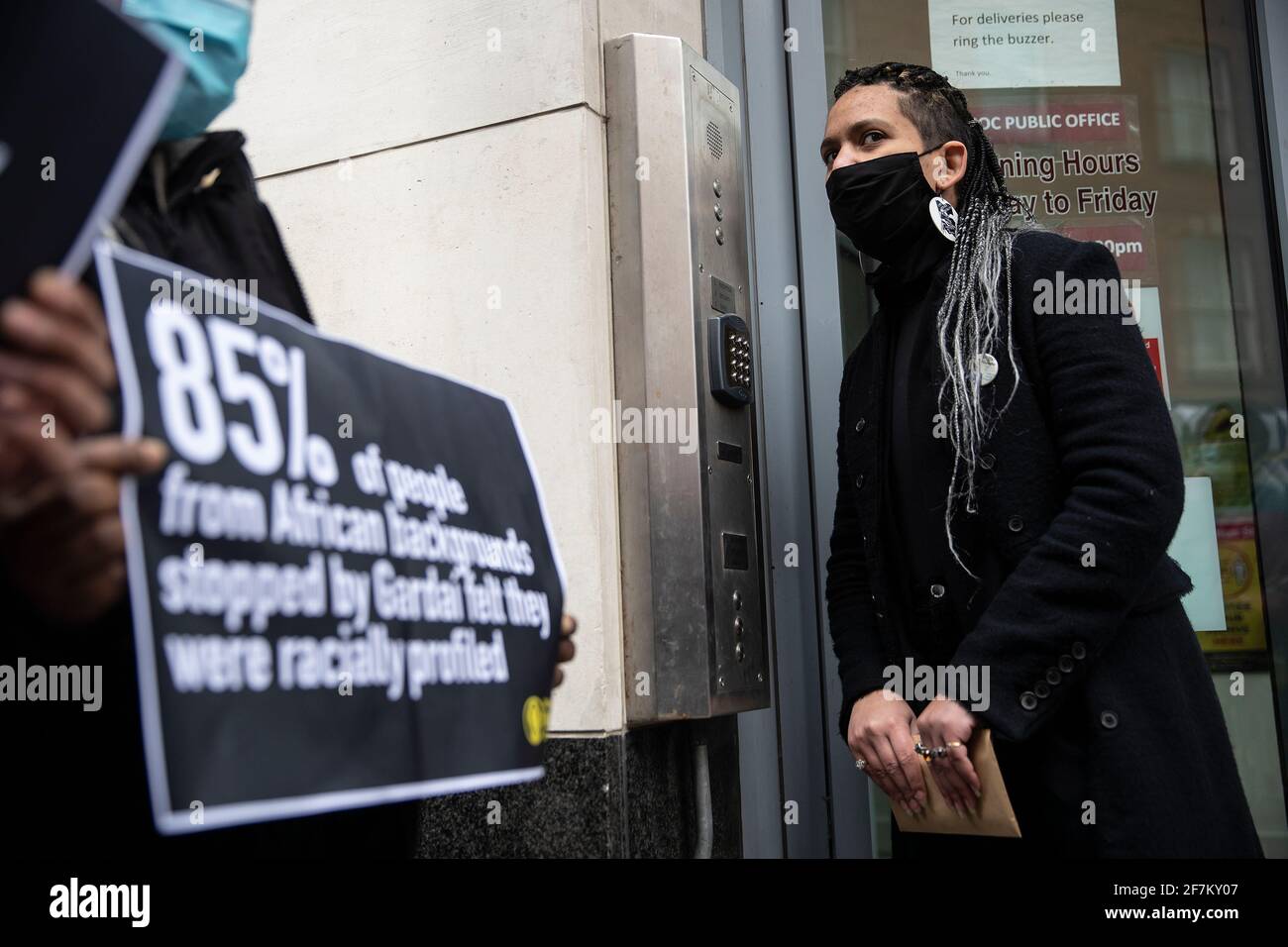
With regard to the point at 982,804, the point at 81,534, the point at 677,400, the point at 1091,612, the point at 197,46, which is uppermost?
the point at 197,46

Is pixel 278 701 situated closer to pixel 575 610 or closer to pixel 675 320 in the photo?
pixel 575 610

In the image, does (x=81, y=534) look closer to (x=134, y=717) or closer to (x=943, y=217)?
(x=134, y=717)

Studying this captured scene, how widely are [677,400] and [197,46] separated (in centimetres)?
146

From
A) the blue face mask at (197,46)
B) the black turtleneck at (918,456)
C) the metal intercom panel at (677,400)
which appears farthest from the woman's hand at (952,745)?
the blue face mask at (197,46)

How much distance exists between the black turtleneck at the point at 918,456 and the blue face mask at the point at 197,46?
1461 millimetres

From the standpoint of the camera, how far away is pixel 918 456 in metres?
2.45

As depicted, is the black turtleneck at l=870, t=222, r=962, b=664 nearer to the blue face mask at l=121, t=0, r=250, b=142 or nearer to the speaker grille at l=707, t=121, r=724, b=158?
the speaker grille at l=707, t=121, r=724, b=158

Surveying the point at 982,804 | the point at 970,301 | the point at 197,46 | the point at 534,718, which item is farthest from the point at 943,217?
the point at 197,46

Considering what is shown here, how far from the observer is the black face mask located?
2553 mm

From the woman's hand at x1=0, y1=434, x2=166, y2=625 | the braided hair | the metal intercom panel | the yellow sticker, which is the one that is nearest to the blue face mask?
the woman's hand at x1=0, y1=434, x2=166, y2=625

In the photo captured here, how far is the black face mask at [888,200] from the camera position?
255 centimetres

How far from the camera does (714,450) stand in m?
2.92

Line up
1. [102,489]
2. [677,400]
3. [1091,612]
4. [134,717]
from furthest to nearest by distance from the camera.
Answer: [677,400] → [1091,612] → [134,717] → [102,489]

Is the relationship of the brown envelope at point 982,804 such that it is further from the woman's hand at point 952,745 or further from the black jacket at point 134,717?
the black jacket at point 134,717
